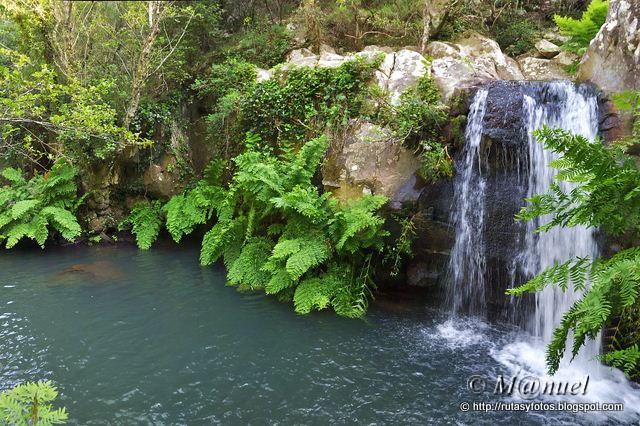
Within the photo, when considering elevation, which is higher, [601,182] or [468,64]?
[468,64]

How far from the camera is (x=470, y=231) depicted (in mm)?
7043

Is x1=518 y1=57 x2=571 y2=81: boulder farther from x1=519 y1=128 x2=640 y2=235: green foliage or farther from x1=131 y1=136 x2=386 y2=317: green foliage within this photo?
x1=519 y1=128 x2=640 y2=235: green foliage

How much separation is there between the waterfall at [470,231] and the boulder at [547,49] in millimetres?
3920

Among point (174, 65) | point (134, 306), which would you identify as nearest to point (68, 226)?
point (134, 306)

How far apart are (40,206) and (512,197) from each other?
35.6 ft

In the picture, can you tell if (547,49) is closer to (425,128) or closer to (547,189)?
(425,128)

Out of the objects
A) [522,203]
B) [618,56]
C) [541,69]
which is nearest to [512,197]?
[522,203]

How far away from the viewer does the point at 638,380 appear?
200 inches

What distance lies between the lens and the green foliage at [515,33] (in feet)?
34.6

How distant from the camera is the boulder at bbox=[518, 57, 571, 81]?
9.20 meters

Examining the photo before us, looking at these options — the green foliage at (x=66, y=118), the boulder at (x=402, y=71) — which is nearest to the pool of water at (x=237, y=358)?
the green foliage at (x=66, y=118)

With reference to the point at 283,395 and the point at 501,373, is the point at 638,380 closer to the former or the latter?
the point at 501,373

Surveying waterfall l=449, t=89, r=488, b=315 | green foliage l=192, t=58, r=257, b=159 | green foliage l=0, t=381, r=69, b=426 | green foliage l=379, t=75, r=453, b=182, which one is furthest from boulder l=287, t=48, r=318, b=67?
green foliage l=0, t=381, r=69, b=426

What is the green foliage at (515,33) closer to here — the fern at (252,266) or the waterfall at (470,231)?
the waterfall at (470,231)
